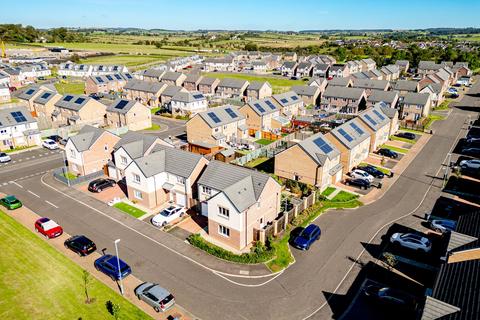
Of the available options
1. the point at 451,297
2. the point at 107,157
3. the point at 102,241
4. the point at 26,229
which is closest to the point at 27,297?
the point at 102,241

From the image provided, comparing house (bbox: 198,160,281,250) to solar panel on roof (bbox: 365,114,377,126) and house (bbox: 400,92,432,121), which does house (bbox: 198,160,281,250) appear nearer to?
solar panel on roof (bbox: 365,114,377,126)

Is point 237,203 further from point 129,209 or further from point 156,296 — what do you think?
point 129,209

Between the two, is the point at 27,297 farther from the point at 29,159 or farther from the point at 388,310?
the point at 29,159

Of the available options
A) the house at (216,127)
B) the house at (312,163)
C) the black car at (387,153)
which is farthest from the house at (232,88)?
the house at (312,163)

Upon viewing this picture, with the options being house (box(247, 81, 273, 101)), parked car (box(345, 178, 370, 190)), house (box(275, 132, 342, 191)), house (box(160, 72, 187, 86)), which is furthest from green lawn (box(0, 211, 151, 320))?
house (box(160, 72, 187, 86))

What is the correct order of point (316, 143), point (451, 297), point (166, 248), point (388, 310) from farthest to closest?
point (316, 143) → point (166, 248) → point (388, 310) → point (451, 297)
